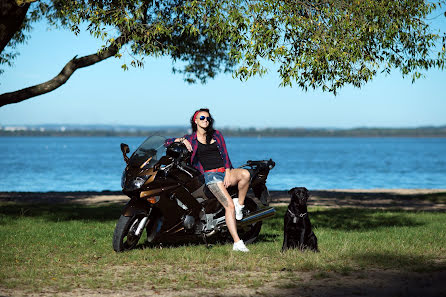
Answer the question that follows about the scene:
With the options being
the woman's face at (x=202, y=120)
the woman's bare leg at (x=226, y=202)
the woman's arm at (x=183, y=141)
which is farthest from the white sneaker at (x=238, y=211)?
the woman's face at (x=202, y=120)

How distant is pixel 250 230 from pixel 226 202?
129 cm

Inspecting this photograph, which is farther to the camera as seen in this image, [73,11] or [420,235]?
[73,11]

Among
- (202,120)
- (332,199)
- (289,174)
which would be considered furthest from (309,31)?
(289,174)

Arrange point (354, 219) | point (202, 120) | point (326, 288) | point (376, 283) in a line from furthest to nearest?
point (354, 219)
point (202, 120)
point (376, 283)
point (326, 288)

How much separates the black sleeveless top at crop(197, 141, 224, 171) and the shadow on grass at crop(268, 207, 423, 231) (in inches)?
148

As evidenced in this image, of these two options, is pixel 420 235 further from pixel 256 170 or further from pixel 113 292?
pixel 113 292

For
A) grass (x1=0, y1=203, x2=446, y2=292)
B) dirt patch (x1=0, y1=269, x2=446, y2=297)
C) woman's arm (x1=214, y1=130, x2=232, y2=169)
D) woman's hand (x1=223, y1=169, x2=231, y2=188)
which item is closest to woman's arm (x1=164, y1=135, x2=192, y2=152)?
woman's arm (x1=214, y1=130, x2=232, y2=169)

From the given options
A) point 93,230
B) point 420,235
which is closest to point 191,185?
point 93,230

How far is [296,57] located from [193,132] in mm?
2611

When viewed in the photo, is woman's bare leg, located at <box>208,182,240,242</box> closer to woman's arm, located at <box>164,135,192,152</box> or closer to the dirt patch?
woman's arm, located at <box>164,135,192,152</box>

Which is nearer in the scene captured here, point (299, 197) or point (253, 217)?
point (299, 197)

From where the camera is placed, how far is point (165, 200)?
27.0 ft

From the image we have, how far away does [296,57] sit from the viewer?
1041 cm

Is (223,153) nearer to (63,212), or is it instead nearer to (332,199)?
(63,212)
